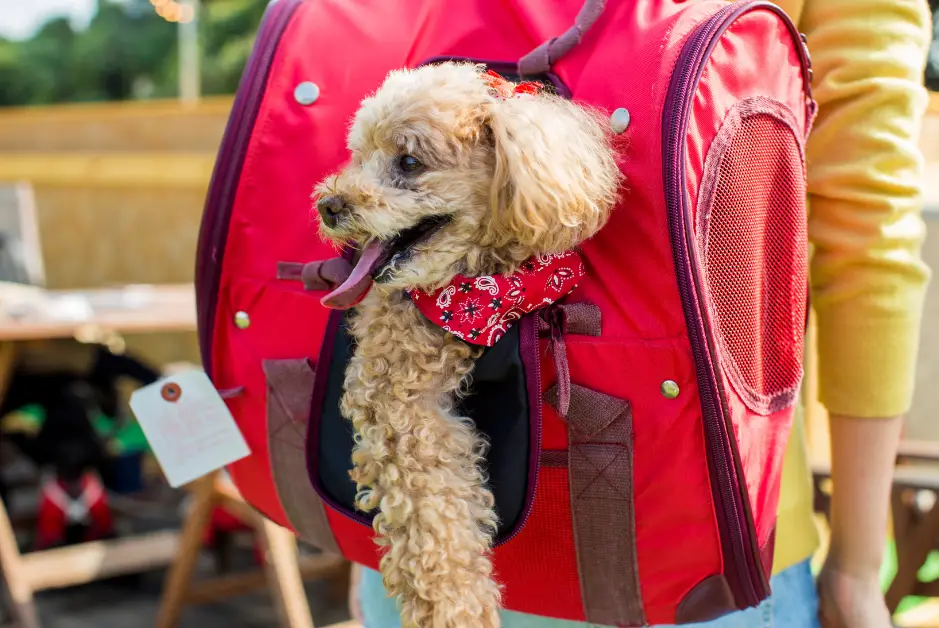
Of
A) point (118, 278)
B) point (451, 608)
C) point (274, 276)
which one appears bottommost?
point (118, 278)

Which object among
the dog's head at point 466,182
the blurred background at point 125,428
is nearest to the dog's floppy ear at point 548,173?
the dog's head at point 466,182

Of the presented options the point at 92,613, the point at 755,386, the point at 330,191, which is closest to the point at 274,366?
the point at 330,191

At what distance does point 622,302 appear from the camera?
2.66 ft

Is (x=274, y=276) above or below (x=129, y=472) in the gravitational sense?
above

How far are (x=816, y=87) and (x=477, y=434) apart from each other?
57 cm

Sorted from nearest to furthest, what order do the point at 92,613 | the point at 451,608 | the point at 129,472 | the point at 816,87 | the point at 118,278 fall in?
1. the point at 451,608
2. the point at 816,87
3. the point at 92,613
4. the point at 129,472
5. the point at 118,278

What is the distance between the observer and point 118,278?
20.7ft

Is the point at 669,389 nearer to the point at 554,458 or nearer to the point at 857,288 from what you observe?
the point at 554,458

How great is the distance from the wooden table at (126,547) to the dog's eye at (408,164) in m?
1.93

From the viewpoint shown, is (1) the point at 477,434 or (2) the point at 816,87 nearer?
(1) the point at 477,434

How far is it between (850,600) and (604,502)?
1.33 ft

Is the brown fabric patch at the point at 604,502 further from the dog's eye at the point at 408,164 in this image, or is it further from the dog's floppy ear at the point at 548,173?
the dog's eye at the point at 408,164

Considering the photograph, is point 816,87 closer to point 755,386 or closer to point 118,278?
point 755,386

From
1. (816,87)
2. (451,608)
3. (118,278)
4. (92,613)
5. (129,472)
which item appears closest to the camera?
(451,608)
